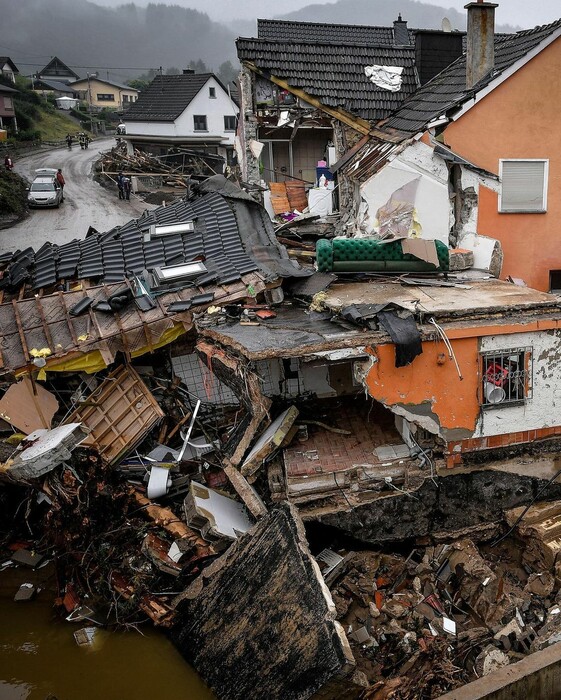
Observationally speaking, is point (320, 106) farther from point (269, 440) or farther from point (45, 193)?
point (45, 193)

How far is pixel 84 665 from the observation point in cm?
746

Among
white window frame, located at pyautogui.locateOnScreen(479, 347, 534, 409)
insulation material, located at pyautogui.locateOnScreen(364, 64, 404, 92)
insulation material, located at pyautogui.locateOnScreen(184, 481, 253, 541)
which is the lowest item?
insulation material, located at pyautogui.locateOnScreen(184, 481, 253, 541)

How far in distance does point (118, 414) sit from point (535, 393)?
700 centimetres

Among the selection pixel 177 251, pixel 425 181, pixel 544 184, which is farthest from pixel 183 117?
pixel 177 251

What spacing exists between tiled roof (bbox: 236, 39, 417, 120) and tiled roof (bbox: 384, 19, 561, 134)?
68 cm

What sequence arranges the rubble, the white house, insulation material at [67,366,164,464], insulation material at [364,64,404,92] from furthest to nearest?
the white house < insulation material at [364,64,404,92] < insulation material at [67,366,164,464] < the rubble

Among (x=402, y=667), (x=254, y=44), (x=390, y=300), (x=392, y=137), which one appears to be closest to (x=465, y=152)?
(x=392, y=137)

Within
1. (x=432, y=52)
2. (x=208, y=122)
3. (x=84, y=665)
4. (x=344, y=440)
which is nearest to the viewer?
(x=84, y=665)

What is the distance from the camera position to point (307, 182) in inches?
709

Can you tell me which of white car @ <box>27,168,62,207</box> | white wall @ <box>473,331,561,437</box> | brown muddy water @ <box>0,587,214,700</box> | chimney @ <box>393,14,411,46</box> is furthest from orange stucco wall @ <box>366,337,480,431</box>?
white car @ <box>27,168,62,207</box>

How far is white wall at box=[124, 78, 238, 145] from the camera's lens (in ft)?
130

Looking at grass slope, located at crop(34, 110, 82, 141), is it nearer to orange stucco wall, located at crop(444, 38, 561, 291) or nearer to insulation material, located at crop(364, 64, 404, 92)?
insulation material, located at crop(364, 64, 404, 92)

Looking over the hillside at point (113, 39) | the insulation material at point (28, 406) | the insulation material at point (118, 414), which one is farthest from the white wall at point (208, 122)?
the hillside at point (113, 39)

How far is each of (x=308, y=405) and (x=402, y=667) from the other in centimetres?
446
